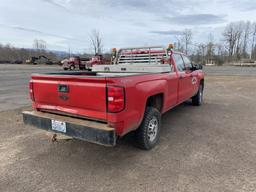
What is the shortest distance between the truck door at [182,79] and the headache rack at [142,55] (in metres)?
0.39

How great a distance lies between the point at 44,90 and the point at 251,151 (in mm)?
3578

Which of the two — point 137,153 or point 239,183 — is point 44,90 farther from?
point 239,183

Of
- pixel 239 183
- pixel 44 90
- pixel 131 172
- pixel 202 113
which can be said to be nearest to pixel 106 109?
pixel 131 172

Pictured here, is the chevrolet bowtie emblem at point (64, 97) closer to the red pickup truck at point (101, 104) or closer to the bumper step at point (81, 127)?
the red pickup truck at point (101, 104)

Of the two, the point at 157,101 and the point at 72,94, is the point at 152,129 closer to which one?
the point at 157,101

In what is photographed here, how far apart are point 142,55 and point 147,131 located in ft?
→ 8.60

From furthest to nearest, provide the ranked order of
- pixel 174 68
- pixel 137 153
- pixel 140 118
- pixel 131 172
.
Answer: pixel 174 68 < pixel 137 153 < pixel 140 118 < pixel 131 172

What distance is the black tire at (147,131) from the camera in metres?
3.35

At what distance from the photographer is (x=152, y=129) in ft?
11.9

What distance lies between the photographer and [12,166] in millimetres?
3018

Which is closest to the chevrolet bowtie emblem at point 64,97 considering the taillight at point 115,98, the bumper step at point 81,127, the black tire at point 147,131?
the bumper step at point 81,127

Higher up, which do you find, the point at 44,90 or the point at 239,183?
the point at 44,90

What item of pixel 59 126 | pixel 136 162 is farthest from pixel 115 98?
pixel 136 162

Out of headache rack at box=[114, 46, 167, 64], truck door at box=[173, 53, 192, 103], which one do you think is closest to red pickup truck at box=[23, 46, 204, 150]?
truck door at box=[173, 53, 192, 103]
